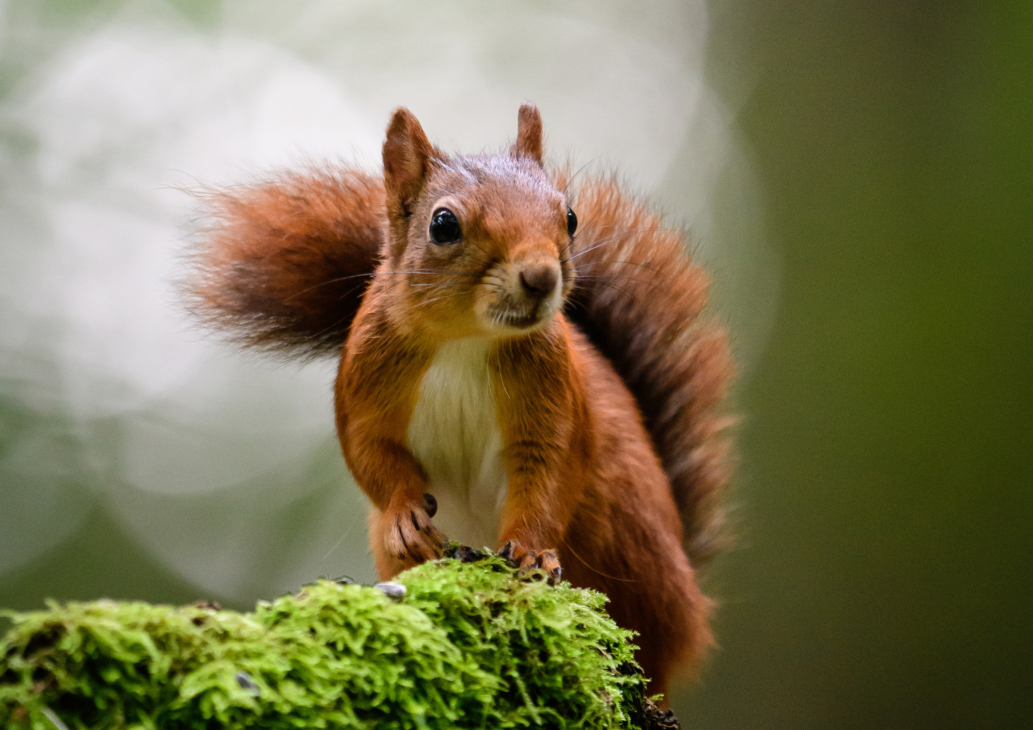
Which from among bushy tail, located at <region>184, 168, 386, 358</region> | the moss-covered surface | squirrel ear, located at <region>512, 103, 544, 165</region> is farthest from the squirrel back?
the moss-covered surface

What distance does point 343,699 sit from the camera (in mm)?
555

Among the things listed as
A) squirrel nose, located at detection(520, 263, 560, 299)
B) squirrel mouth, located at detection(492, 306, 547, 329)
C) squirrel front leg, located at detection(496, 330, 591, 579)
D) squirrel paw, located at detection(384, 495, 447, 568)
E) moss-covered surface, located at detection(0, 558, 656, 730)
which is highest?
squirrel nose, located at detection(520, 263, 560, 299)

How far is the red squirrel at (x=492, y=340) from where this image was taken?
937 mm

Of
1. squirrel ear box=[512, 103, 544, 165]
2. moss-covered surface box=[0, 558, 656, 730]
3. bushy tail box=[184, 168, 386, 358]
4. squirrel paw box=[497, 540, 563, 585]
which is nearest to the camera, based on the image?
moss-covered surface box=[0, 558, 656, 730]

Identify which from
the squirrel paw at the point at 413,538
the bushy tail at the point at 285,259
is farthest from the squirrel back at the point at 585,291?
the squirrel paw at the point at 413,538

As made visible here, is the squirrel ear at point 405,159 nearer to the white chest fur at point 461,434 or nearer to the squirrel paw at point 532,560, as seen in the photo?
the white chest fur at point 461,434

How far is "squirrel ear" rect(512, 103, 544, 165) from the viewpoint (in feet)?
3.67

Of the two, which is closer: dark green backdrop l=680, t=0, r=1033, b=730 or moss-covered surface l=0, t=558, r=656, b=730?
moss-covered surface l=0, t=558, r=656, b=730

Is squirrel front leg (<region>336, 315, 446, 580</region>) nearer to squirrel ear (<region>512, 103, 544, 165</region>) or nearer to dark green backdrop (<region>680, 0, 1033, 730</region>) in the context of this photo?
squirrel ear (<region>512, 103, 544, 165</region>)

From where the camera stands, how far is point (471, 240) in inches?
36.3

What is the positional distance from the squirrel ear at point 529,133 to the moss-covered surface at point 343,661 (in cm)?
62

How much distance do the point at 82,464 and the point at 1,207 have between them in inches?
45.2

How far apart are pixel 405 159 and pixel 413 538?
1.71 feet

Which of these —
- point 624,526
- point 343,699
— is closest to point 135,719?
point 343,699
